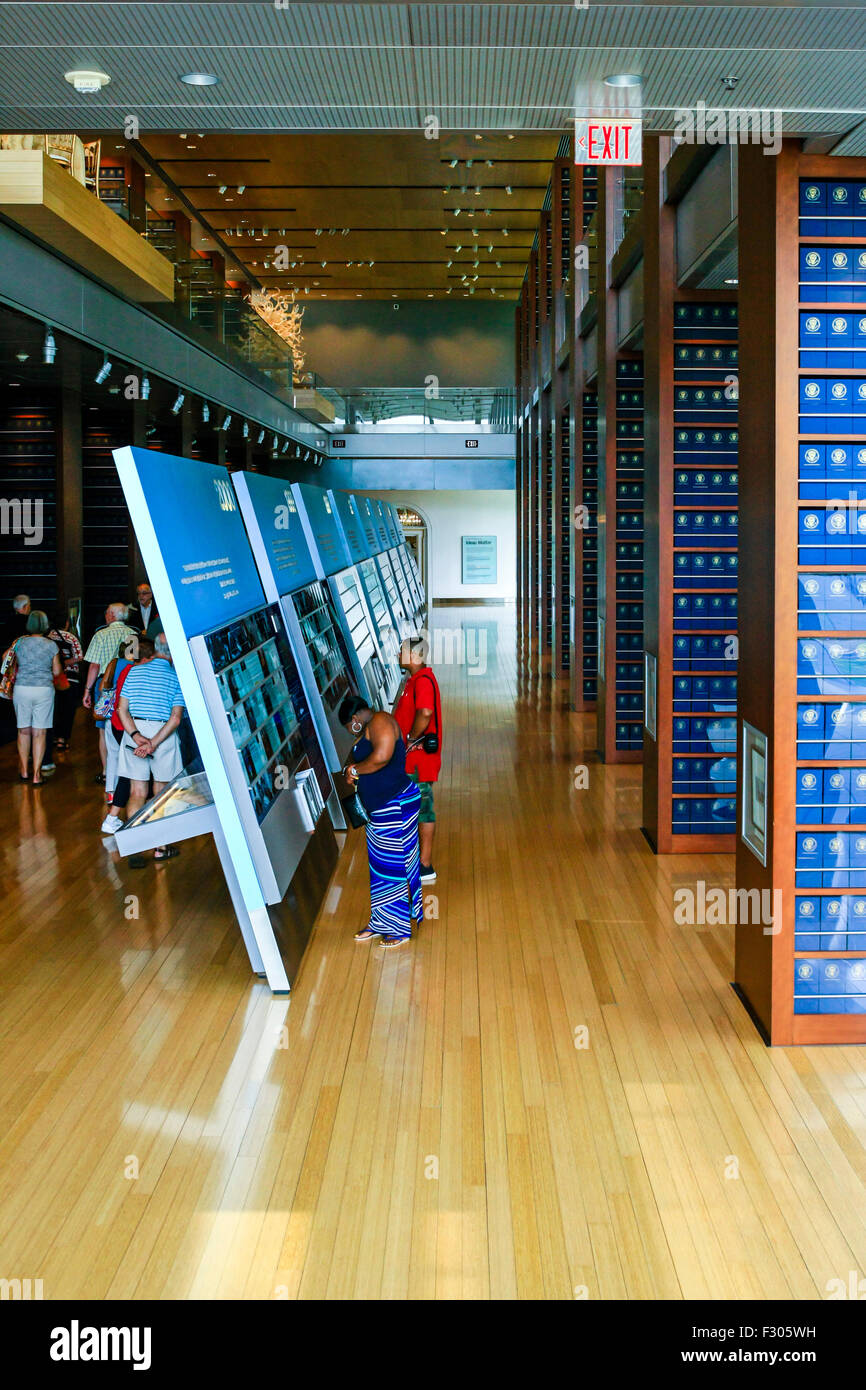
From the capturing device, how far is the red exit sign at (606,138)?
3924 millimetres

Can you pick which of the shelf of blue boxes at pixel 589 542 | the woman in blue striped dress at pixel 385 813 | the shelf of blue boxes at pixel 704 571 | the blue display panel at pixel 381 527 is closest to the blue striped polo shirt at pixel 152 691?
the woman in blue striped dress at pixel 385 813

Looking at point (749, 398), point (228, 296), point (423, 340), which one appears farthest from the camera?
point (423, 340)

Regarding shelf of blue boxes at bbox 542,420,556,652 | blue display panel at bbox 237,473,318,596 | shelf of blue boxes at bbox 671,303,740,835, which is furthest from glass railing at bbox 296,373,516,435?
shelf of blue boxes at bbox 671,303,740,835

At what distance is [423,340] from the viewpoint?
3108 centimetres

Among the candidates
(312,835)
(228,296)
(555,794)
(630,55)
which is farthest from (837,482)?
(228,296)

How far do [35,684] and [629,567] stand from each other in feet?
16.4

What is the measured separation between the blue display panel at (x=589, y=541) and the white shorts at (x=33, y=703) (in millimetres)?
5588

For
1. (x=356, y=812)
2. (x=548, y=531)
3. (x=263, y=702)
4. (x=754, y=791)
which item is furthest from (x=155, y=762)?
(x=548, y=531)

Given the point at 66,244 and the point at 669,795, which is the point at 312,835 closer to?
the point at 669,795

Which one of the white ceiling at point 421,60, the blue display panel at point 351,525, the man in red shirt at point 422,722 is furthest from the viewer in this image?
the blue display panel at point 351,525

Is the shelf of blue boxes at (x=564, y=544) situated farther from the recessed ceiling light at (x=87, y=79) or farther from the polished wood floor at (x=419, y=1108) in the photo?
the recessed ceiling light at (x=87, y=79)

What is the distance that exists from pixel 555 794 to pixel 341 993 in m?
4.20

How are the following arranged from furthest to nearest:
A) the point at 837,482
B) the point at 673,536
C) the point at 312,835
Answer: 1. the point at 673,536
2. the point at 312,835
3. the point at 837,482

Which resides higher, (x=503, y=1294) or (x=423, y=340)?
(x=423, y=340)
